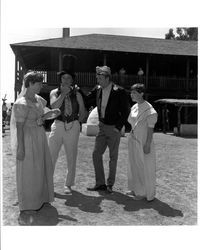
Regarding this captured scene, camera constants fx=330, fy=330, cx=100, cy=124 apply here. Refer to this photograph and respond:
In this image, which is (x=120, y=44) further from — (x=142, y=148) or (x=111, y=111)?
(x=142, y=148)

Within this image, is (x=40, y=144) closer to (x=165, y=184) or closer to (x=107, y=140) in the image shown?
(x=107, y=140)

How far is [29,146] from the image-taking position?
3705 millimetres

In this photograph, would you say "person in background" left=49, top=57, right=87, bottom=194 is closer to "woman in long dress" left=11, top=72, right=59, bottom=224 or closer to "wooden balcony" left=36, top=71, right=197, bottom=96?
"woman in long dress" left=11, top=72, right=59, bottom=224

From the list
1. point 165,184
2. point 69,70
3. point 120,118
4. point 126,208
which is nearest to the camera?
point 126,208

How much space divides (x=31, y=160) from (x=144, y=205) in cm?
159

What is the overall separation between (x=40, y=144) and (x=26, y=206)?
711 mm

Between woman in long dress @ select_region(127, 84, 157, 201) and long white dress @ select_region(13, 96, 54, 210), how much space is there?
1.32m

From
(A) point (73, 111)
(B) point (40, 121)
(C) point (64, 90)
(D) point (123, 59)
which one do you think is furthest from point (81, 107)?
(D) point (123, 59)

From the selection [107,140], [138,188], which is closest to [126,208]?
[138,188]

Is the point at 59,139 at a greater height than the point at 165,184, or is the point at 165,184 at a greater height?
the point at 59,139

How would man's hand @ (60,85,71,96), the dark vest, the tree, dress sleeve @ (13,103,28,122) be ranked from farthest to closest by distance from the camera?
the tree, the dark vest, man's hand @ (60,85,71,96), dress sleeve @ (13,103,28,122)

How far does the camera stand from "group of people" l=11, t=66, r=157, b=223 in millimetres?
3697

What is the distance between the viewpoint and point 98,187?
196 inches

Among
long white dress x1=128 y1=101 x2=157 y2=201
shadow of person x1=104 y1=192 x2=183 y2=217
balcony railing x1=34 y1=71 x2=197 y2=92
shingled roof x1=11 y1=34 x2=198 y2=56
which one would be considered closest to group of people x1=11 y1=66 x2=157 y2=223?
long white dress x1=128 y1=101 x2=157 y2=201
